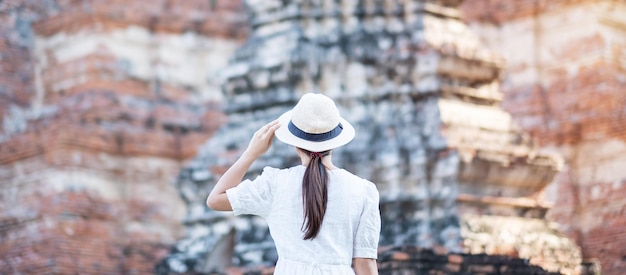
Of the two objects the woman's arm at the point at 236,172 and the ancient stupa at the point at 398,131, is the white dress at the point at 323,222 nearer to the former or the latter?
the woman's arm at the point at 236,172

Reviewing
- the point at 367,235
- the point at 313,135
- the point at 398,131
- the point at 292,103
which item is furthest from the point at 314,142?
the point at 292,103

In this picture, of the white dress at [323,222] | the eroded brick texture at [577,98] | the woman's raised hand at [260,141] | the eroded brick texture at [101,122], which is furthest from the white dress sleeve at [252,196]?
the eroded brick texture at [101,122]

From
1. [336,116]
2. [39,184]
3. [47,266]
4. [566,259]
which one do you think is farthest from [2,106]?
[336,116]

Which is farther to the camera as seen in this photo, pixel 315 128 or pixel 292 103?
→ pixel 292 103

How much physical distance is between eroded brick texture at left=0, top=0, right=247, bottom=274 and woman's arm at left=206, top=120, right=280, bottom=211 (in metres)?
6.81

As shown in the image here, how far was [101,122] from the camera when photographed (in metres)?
13.0

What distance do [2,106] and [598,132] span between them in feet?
17.1

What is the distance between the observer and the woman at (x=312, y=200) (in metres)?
5.22

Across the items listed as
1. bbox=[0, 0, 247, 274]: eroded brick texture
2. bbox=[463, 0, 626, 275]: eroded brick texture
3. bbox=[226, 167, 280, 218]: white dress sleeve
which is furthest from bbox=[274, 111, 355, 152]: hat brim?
bbox=[0, 0, 247, 274]: eroded brick texture

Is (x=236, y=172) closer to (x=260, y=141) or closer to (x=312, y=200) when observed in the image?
(x=260, y=141)

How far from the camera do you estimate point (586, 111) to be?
41.6ft

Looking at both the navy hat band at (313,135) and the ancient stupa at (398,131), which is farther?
the ancient stupa at (398,131)

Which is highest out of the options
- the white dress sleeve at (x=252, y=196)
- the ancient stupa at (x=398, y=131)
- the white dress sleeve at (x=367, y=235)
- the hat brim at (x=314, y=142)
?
the ancient stupa at (x=398, y=131)

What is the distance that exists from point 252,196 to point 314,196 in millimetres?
250
